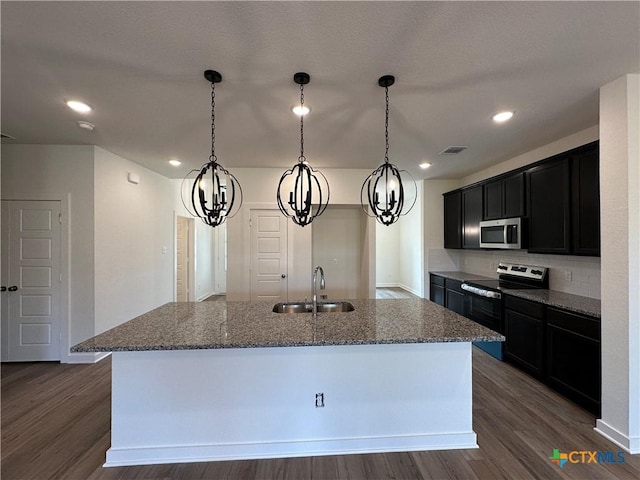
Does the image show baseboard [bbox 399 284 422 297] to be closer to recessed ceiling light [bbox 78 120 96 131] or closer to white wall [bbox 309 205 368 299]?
white wall [bbox 309 205 368 299]

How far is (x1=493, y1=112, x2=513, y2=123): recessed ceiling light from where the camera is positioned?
2666 mm

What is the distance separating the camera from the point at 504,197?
150 inches

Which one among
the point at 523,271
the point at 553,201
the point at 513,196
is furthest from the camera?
the point at 523,271

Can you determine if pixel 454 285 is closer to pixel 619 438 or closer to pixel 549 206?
pixel 549 206

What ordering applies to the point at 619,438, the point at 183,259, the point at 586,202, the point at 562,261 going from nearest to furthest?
the point at 619,438
the point at 586,202
the point at 562,261
the point at 183,259

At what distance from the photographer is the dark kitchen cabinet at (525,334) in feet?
9.68

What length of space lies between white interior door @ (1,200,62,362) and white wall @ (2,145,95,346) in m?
0.14

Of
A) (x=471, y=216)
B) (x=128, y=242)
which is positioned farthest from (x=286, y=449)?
→ (x=471, y=216)

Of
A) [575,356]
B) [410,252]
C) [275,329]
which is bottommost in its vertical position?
[575,356]

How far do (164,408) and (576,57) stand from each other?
350 centimetres

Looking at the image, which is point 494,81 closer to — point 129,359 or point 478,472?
point 478,472

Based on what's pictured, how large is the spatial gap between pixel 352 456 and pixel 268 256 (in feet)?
10.5

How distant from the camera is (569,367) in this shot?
8.57 feet

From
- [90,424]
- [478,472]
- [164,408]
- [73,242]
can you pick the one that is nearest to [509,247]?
[478,472]
